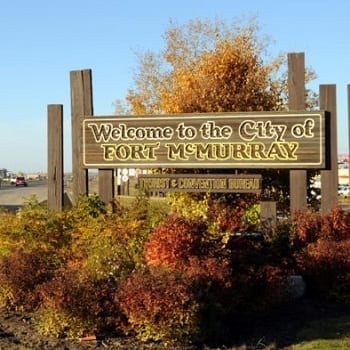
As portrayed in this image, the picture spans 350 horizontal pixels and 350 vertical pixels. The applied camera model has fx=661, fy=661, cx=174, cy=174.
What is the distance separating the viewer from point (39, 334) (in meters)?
8.02

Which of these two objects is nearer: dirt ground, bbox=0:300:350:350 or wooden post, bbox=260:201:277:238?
dirt ground, bbox=0:300:350:350

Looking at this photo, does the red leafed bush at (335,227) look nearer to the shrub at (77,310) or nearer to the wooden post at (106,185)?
the shrub at (77,310)

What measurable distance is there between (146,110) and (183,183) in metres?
16.6

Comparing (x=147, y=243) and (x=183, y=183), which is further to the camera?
(x=183, y=183)

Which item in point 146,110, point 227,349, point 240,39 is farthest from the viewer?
point 146,110

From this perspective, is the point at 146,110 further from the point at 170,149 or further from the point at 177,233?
the point at 177,233

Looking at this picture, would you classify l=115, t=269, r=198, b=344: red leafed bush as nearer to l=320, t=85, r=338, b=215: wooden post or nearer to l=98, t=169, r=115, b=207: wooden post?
l=320, t=85, r=338, b=215: wooden post

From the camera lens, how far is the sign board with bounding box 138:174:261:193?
1264 cm

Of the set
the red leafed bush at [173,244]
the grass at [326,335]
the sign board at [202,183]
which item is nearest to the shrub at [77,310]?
the red leafed bush at [173,244]

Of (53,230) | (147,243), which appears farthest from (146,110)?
(147,243)

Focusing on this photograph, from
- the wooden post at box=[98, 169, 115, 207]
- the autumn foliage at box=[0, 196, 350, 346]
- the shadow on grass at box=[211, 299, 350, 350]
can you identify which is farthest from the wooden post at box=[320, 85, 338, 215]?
the wooden post at box=[98, 169, 115, 207]

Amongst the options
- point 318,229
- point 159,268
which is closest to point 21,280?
point 159,268

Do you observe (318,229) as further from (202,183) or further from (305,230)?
(202,183)

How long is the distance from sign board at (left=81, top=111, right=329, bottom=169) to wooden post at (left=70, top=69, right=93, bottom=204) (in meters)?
0.21
